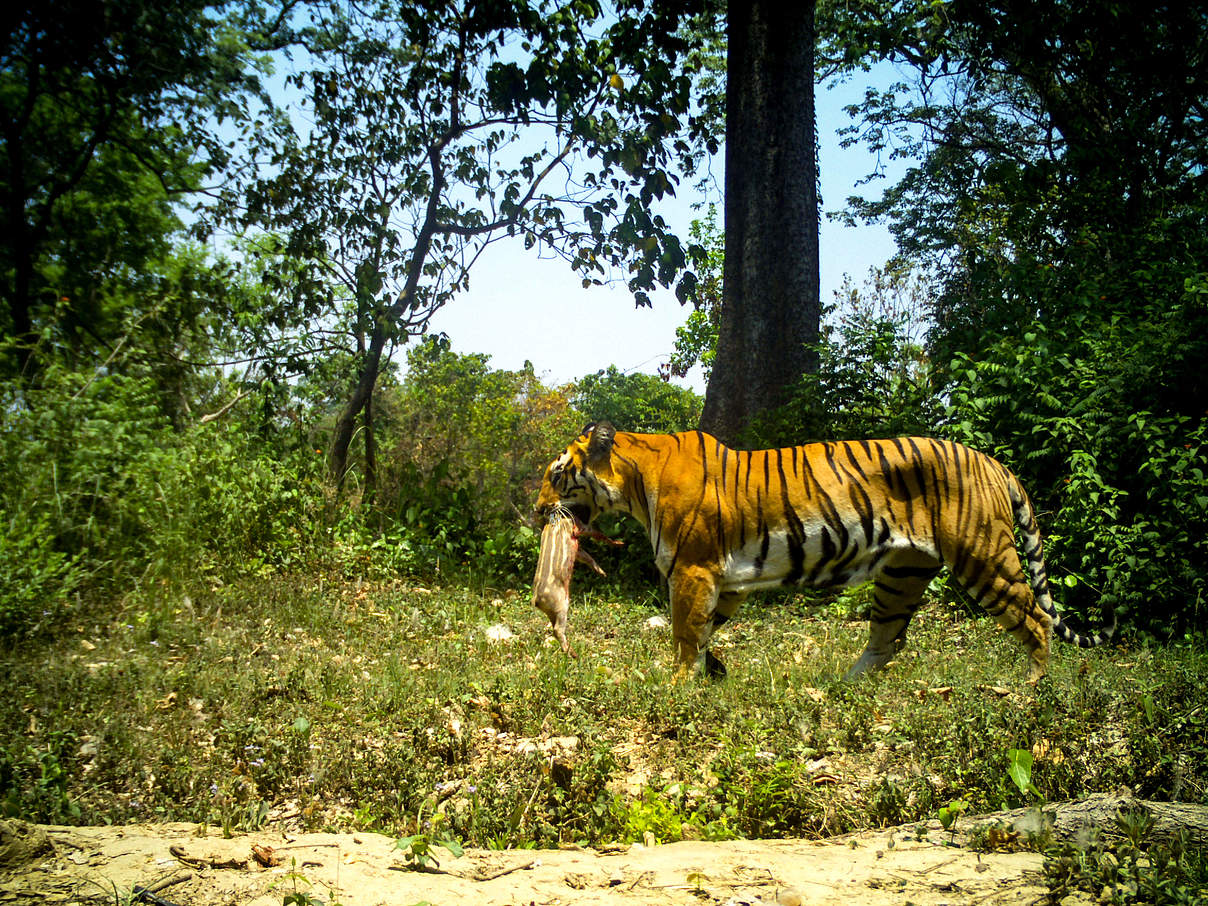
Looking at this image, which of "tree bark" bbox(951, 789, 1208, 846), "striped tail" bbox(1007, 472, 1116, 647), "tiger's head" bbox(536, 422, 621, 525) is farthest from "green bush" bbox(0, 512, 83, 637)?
"striped tail" bbox(1007, 472, 1116, 647)

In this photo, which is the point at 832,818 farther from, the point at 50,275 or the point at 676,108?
the point at 50,275

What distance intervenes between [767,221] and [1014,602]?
242 inches

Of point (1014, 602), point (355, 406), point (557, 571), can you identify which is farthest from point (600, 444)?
point (355, 406)

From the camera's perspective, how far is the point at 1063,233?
38.1ft

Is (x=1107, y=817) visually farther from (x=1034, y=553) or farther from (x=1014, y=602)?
(x=1034, y=553)

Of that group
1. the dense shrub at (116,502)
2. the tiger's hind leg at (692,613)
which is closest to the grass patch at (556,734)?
the tiger's hind leg at (692,613)

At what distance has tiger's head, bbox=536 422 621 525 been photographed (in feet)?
19.4

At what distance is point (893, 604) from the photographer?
561cm

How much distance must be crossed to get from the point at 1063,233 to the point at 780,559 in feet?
29.7

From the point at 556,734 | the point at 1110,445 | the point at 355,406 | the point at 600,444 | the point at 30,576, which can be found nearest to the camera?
the point at 556,734

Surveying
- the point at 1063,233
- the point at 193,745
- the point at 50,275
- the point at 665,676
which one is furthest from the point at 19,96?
the point at 1063,233

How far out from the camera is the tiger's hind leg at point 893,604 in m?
5.49

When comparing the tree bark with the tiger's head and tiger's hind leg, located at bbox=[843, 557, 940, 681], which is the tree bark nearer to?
tiger's hind leg, located at bbox=[843, 557, 940, 681]

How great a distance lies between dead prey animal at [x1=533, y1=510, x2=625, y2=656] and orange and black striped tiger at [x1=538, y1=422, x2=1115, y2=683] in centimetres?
60
